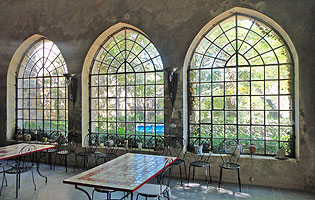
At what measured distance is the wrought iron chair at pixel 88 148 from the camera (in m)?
5.87

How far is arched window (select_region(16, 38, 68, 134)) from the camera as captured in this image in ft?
23.1

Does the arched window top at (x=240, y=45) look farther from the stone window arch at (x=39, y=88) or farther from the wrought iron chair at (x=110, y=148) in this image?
the stone window arch at (x=39, y=88)

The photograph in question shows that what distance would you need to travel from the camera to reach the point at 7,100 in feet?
24.5

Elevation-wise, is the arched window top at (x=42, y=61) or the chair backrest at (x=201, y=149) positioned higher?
the arched window top at (x=42, y=61)

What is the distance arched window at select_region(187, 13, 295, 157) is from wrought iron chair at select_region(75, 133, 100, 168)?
261 cm

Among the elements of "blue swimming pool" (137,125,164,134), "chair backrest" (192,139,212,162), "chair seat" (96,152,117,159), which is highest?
"blue swimming pool" (137,125,164,134)

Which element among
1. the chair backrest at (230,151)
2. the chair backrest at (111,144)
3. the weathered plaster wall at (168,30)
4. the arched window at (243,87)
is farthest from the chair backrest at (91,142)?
the chair backrest at (230,151)

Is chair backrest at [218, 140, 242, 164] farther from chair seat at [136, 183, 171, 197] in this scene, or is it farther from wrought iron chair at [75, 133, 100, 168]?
wrought iron chair at [75, 133, 100, 168]

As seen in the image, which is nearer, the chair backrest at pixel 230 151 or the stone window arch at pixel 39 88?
the chair backrest at pixel 230 151

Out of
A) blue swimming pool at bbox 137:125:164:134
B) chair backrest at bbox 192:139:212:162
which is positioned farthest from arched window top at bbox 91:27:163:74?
chair backrest at bbox 192:139:212:162

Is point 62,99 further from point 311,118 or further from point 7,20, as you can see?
point 311,118

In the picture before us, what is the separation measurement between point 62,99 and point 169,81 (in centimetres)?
353

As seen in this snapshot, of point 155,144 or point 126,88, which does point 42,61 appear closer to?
point 126,88

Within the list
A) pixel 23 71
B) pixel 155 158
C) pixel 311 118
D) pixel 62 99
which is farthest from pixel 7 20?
pixel 311 118
